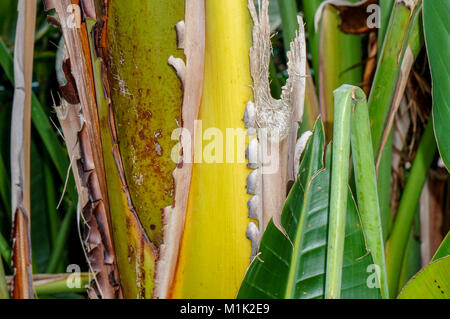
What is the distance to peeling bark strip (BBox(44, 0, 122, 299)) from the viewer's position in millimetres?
311

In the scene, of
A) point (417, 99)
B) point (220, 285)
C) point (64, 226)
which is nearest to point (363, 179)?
point (220, 285)

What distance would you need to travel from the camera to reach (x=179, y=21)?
1.00 ft

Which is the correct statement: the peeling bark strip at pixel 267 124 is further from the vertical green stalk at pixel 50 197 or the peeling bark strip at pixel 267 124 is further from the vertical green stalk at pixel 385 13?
the vertical green stalk at pixel 50 197

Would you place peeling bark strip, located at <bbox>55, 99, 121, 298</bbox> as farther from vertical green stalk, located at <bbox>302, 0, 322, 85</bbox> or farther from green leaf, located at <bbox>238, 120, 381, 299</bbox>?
vertical green stalk, located at <bbox>302, 0, 322, 85</bbox>

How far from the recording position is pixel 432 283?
0.30 m

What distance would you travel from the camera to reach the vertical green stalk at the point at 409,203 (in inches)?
17.5

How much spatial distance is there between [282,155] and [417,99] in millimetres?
348

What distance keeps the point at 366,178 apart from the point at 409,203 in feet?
0.73

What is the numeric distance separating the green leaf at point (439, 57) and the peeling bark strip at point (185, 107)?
0.59ft

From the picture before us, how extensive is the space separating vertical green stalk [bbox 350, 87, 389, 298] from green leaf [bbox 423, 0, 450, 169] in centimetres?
10

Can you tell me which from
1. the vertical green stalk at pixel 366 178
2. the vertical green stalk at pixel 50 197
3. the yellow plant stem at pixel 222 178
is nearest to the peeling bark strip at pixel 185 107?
the yellow plant stem at pixel 222 178

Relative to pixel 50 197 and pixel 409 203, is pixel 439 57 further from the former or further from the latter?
pixel 50 197

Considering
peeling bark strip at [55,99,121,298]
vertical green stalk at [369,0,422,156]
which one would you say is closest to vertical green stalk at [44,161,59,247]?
peeling bark strip at [55,99,121,298]
